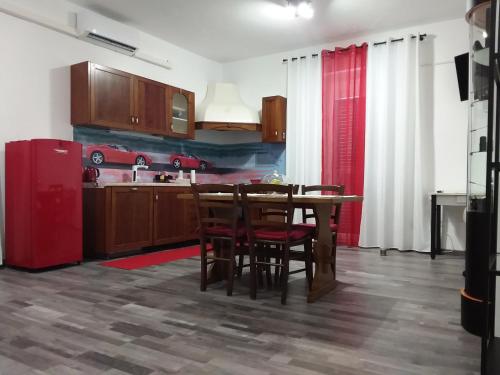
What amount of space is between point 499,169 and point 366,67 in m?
4.00

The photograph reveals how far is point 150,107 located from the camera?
501 centimetres

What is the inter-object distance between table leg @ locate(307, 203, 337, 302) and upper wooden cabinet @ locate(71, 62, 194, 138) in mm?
2735

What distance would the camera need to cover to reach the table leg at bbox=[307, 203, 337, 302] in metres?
2.92

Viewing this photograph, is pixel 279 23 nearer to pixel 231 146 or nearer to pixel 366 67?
pixel 366 67

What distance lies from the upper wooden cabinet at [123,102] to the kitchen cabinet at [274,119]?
1197mm

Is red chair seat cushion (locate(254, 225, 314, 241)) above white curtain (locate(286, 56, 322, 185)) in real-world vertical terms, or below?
below

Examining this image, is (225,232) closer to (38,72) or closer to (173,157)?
(38,72)

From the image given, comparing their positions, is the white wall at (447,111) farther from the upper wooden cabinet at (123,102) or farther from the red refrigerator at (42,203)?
the red refrigerator at (42,203)

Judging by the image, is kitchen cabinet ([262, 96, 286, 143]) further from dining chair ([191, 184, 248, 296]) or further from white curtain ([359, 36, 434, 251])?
dining chair ([191, 184, 248, 296])

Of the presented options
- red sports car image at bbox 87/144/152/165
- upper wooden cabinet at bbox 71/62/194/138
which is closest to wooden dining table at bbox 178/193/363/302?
upper wooden cabinet at bbox 71/62/194/138

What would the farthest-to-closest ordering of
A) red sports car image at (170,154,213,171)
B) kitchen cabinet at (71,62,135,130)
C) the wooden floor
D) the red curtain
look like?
red sports car image at (170,154,213,171) → the red curtain → kitchen cabinet at (71,62,135,130) → the wooden floor

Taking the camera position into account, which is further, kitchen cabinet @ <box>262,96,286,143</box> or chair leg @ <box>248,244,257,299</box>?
kitchen cabinet @ <box>262,96,286,143</box>

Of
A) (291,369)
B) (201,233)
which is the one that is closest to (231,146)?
(201,233)

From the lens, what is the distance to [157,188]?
482 centimetres
